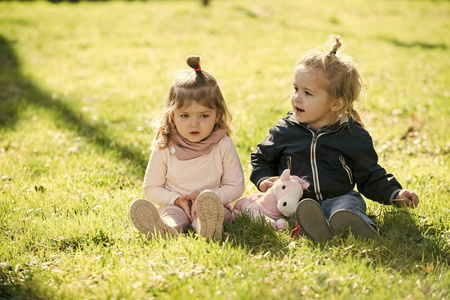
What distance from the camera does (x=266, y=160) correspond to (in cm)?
388

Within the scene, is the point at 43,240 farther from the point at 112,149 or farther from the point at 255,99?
the point at 255,99

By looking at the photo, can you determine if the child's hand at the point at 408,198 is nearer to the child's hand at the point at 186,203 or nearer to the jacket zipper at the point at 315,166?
the jacket zipper at the point at 315,166

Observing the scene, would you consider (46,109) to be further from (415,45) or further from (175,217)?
(415,45)

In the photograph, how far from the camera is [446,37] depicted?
1269 cm

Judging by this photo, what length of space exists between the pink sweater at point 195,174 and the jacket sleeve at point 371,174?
35.4 inches

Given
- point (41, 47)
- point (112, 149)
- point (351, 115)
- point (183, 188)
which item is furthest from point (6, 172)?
point (41, 47)

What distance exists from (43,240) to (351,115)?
245cm

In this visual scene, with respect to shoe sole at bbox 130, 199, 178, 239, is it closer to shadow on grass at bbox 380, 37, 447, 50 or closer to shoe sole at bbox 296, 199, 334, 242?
shoe sole at bbox 296, 199, 334, 242

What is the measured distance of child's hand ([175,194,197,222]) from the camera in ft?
11.5

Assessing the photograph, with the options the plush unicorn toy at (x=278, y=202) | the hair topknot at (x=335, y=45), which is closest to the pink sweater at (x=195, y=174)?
the plush unicorn toy at (x=278, y=202)

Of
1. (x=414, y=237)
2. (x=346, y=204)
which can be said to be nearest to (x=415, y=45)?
(x=346, y=204)

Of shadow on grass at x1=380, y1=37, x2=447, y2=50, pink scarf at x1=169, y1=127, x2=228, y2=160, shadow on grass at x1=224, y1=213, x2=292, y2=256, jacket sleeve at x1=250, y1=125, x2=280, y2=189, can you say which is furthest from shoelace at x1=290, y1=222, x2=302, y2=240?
shadow on grass at x1=380, y1=37, x2=447, y2=50

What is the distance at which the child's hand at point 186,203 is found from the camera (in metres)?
3.50

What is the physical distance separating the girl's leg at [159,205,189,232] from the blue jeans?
3.48ft
